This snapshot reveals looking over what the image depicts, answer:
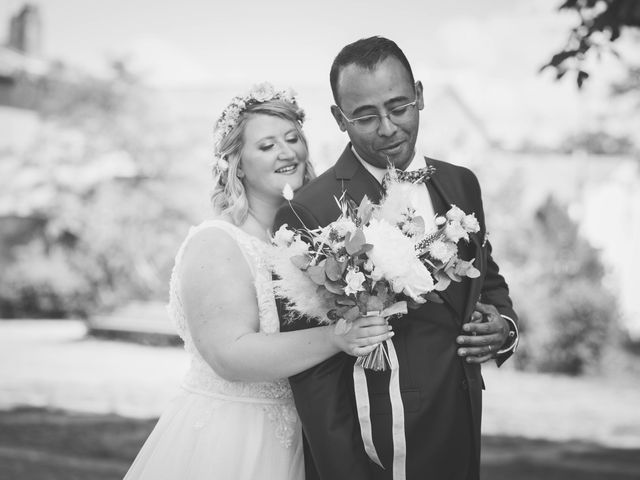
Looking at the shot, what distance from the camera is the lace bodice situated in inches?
127

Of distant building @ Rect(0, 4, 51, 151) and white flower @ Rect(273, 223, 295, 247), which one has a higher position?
distant building @ Rect(0, 4, 51, 151)

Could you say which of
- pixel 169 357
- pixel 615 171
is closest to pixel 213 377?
pixel 169 357

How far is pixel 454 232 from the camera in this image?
250cm

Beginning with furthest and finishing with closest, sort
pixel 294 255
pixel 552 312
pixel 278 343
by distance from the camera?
pixel 552 312 → pixel 278 343 → pixel 294 255

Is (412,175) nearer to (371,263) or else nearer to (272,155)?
(371,263)

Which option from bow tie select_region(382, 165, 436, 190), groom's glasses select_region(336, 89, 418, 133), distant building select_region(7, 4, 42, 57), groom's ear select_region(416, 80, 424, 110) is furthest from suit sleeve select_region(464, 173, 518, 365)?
distant building select_region(7, 4, 42, 57)

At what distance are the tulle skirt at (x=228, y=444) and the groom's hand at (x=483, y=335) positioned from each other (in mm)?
929

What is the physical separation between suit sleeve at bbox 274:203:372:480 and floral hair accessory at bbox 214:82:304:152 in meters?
0.83

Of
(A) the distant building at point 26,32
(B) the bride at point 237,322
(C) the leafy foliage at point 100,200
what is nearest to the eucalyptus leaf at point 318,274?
(B) the bride at point 237,322

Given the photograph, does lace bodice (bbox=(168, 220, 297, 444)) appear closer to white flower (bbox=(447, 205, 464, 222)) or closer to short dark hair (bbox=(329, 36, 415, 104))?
short dark hair (bbox=(329, 36, 415, 104))

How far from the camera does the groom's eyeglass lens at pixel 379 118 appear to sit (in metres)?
2.76

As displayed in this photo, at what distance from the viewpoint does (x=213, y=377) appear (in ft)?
11.3

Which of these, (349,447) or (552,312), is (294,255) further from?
(552,312)

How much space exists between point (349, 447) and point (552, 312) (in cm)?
1068
